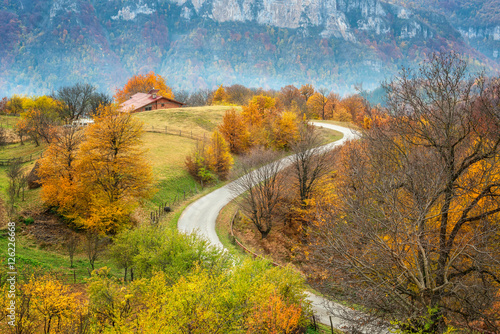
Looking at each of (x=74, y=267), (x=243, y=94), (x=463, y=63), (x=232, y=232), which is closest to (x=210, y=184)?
(x=232, y=232)

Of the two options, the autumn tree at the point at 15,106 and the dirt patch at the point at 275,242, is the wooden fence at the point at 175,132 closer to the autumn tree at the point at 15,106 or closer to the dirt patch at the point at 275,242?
the dirt patch at the point at 275,242

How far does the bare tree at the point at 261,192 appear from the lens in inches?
1069

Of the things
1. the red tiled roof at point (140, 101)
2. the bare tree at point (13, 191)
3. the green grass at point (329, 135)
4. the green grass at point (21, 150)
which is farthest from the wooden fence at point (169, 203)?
the red tiled roof at point (140, 101)

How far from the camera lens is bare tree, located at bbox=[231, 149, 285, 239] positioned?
27.2m

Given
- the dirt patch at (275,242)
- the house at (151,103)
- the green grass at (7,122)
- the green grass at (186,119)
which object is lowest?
the dirt patch at (275,242)

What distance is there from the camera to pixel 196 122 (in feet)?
193

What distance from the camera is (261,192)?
27234 mm

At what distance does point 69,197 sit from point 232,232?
1356cm

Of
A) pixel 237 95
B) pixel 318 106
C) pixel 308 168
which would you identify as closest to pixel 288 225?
pixel 308 168

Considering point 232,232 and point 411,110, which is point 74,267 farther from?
point 411,110

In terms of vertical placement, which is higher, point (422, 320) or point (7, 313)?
point (422, 320)

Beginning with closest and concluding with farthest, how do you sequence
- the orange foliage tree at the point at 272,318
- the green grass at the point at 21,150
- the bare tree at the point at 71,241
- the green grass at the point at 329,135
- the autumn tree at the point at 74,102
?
the orange foliage tree at the point at 272,318
the bare tree at the point at 71,241
the green grass at the point at 21,150
the green grass at the point at 329,135
the autumn tree at the point at 74,102

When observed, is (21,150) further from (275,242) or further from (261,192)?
(275,242)

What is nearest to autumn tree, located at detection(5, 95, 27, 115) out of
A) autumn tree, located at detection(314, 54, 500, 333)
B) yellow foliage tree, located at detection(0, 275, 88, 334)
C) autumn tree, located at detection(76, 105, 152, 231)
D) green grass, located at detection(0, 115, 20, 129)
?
green grass, located at detection(0, 115, 20, 129)
